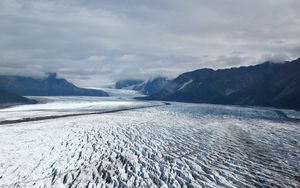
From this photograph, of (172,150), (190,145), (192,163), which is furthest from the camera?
(190,145)

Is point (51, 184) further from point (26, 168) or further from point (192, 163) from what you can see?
point (192, 163)

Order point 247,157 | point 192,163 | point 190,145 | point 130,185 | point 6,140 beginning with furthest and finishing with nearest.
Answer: point 6,140 → point 190,145 → point 247,157 → point 192,163 → point 130,185

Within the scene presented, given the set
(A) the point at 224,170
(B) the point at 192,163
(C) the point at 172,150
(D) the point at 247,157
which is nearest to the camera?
(A) the point at 224,170

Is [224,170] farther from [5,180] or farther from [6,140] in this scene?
[6,140]

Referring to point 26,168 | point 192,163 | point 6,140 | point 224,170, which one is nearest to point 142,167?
point 192,163

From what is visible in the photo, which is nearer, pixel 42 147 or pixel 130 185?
pixel 130 185

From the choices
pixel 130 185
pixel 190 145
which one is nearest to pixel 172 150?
pixel 190 145

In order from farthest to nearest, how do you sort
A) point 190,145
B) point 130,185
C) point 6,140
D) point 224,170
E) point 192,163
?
point 6,140, point 190,145, point 192,163, point 224,170, point 130,185

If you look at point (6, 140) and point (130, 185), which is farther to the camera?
point (6, 140)

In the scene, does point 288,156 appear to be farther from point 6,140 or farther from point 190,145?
point 6,140
